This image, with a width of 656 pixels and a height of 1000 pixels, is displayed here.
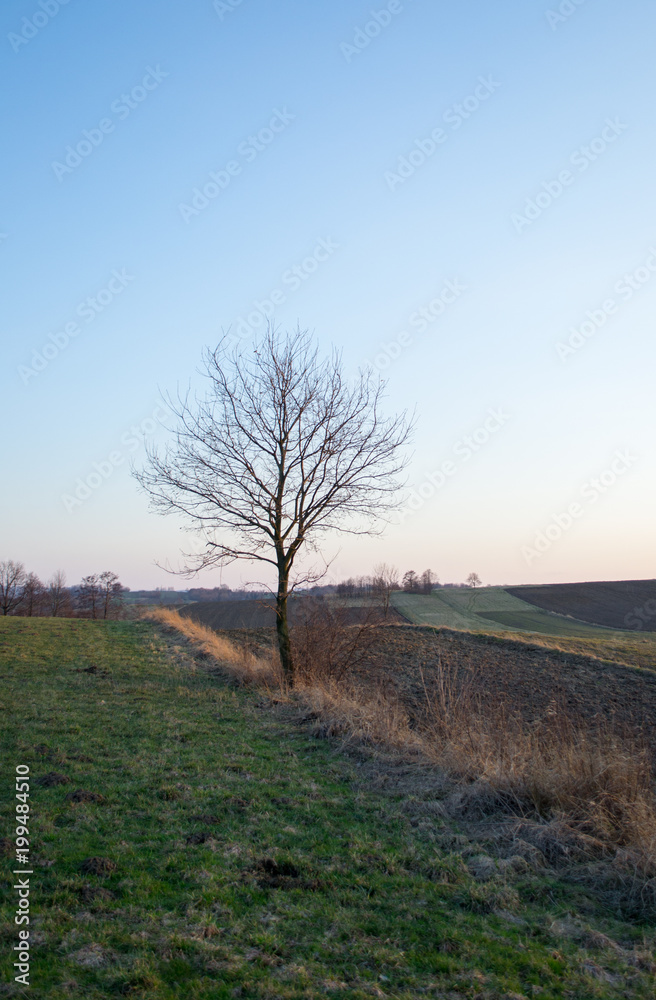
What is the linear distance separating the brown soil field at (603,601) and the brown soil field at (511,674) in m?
25.1

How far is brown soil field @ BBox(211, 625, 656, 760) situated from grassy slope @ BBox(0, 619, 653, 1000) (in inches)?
283

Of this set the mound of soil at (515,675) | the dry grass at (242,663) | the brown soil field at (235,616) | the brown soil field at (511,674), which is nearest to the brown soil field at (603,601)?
the brown soil field at (235,616)

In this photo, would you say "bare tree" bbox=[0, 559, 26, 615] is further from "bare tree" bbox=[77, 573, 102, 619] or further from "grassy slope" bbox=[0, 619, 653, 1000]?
"grassy slope" bbox=[0, 619, 653, 1000]

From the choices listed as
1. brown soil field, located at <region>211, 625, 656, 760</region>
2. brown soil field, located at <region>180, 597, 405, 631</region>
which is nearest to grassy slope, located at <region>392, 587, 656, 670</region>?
brown soil field, located at <region>211, 625, 656, 760</region>

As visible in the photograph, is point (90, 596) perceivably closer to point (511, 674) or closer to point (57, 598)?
point (57, 598)

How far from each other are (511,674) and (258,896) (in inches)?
704

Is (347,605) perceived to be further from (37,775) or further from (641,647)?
(641,647)

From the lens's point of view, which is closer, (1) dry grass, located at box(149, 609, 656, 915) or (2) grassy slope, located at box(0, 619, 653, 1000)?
(2) grassy slope, located at box(0, 619, 653, 1000)

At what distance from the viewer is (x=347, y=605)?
50.0 ft

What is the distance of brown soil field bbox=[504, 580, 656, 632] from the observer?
159 feet

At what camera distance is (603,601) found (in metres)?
56.4

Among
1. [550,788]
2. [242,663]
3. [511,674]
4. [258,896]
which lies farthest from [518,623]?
[258,896]

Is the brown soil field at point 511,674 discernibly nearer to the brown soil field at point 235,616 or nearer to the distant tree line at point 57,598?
the brown soil field at point 235,616

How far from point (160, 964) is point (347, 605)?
12138 mm
